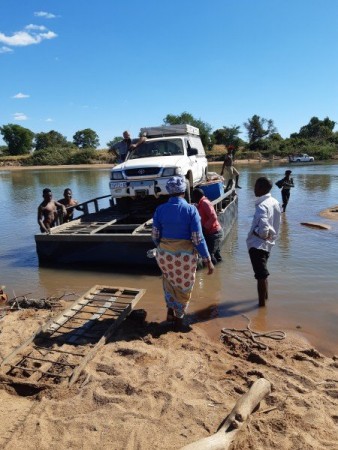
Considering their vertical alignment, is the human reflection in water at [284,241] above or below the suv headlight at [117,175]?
below

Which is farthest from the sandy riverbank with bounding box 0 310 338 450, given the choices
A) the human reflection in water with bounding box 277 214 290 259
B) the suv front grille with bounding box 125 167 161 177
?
the suv front grille with bounding box 125 167 161 177

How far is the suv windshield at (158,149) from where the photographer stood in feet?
33.1

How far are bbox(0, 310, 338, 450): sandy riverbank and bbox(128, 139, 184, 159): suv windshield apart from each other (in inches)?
258

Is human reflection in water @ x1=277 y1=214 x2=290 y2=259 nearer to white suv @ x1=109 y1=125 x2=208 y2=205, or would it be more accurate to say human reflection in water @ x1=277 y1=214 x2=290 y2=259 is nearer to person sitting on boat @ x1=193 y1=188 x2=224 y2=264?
person sitting on boat @ x1=193 y1=188 x2=224 y2=264

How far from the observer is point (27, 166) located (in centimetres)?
7400

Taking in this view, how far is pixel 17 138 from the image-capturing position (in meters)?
88.9

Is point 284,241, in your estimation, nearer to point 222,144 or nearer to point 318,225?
point 318,225

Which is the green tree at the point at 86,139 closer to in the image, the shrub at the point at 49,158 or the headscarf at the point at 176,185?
the shrub at the point at 49,158

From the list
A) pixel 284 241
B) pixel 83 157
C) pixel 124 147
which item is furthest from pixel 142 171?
pixel 83 157

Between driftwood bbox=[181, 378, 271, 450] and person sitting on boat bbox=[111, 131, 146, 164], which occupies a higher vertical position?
person sitting on boat bbox=[111, 131, 146, 164]

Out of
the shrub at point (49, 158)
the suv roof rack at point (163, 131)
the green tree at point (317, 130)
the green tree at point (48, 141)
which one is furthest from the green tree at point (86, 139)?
the suv roof rack at point (163, 131)

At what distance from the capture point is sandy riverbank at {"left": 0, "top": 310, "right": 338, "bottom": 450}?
271 centimetres

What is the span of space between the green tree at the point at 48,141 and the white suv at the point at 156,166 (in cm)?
9113

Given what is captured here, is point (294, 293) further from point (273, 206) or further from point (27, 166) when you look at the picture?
point (27, 166)
